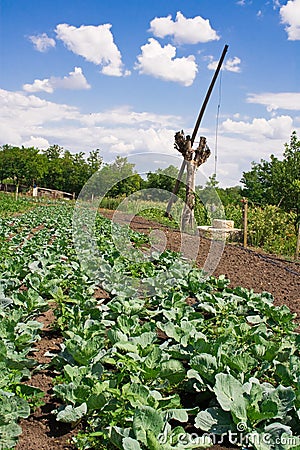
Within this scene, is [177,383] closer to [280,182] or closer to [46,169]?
[280,182]

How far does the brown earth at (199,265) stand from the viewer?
9.21 feet

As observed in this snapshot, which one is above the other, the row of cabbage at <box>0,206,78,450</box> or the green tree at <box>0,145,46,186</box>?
the green tree at <box>0,145,46,186</box>

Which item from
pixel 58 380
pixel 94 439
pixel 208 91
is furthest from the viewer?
pixel 208 91

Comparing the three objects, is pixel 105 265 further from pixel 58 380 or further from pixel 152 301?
pixel 58 380

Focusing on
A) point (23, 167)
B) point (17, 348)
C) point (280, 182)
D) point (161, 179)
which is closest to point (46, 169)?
point (23, 167)

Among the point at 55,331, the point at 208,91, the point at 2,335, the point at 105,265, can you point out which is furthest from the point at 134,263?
the point at 208,91

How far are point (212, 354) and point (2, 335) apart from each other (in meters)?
1.53

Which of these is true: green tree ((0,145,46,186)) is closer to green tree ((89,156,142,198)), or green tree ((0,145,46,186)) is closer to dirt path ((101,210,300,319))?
dirt path ((101,210,300,319))

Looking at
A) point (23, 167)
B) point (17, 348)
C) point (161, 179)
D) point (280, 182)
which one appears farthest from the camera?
point (23, 167)

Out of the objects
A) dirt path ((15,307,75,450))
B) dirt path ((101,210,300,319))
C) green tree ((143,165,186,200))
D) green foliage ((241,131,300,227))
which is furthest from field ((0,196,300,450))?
green foliage ((241,131,300,227))

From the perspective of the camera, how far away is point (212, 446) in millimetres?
2719

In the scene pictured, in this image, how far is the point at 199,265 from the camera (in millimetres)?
9156

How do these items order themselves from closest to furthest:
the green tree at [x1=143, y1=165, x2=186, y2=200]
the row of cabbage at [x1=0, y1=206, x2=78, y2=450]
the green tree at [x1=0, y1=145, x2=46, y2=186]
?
1. the row of cabbage at [x1=0, y1=206, x2=78, y2=450]
2. the green tree at [x1=143, y1=165, x2=186, y2=200]
3. the green tree at [x1=0, y1=145, x2=46, y2=186]

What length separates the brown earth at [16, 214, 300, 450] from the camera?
9.21ft
